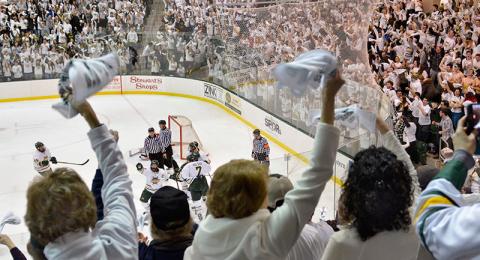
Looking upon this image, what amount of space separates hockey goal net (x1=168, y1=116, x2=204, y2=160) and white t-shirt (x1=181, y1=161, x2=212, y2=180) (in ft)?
10.7

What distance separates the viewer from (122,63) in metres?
18.2

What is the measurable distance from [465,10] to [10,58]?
41.4ft

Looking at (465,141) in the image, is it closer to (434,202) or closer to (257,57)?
(434,202)

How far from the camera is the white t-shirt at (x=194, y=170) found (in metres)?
9.09

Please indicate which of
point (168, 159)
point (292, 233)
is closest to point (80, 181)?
point (292, 233)

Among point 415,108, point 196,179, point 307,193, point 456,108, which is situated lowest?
point 196,179

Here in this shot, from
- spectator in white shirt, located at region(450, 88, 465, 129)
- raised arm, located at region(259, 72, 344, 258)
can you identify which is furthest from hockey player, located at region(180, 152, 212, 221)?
raised arm, located at region(259, 72, 344, 258)

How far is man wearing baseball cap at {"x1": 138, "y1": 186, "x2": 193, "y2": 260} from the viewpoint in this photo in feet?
7.98

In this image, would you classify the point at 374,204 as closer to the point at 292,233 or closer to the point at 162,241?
the point at 292,233

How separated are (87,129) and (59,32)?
582 centimetres

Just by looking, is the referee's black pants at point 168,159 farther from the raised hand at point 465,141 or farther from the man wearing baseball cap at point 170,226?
the raised hand at point 465,141

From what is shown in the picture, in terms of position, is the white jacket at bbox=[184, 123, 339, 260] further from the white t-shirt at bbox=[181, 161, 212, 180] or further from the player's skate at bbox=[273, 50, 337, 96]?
the white t-shirt at bbox=[181, 161, 212, 180]

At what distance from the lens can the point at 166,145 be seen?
1139 cm

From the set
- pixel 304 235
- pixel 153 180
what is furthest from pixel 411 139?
pixel 304 235
